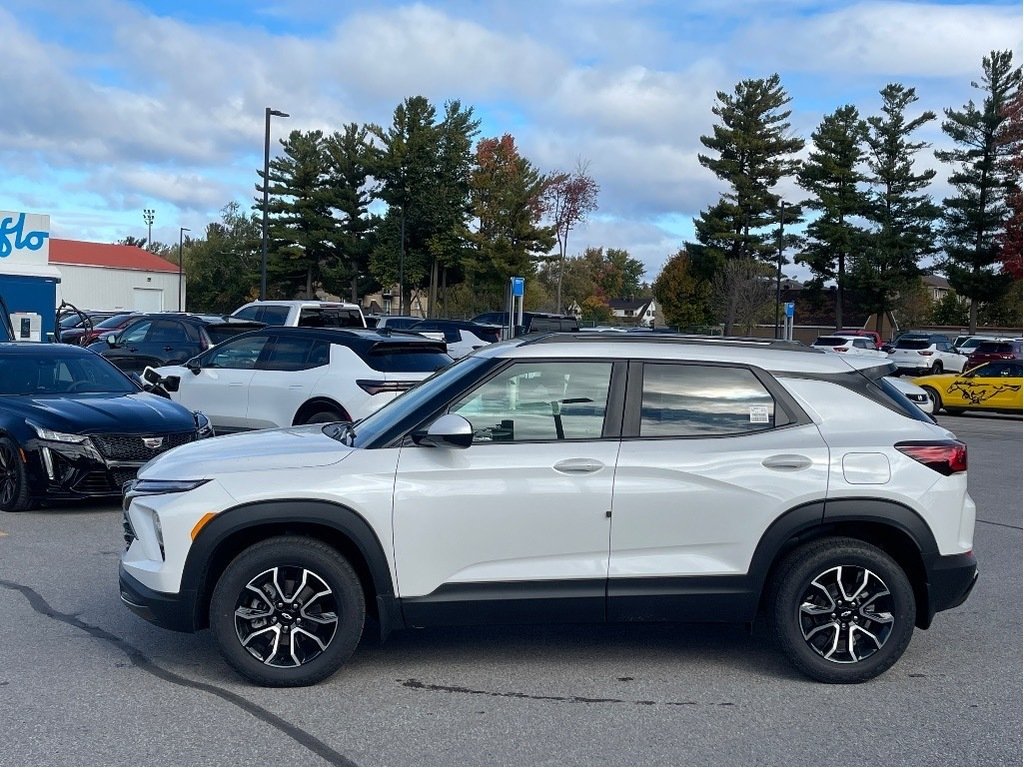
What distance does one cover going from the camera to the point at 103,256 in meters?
77.8

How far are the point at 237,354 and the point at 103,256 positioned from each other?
2740 inches

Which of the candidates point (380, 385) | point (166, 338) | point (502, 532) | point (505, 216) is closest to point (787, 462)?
point (502, 532)

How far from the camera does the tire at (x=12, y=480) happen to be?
9.70m

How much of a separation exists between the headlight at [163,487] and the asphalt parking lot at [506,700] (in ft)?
2.99

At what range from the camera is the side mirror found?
17.3ft

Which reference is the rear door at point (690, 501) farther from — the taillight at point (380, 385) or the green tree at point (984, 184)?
the green tree at point (984, 184)

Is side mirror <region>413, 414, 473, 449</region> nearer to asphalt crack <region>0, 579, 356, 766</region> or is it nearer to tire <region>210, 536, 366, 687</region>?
tire <region>210, 536, 366, 687</region>

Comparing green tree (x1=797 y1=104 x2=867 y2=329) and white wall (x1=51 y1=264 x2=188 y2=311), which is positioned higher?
green tree (x1=797 y1=104 x2=867 y2=329)

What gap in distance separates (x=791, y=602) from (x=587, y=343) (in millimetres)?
1649

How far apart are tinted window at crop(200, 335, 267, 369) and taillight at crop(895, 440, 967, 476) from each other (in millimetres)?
9078

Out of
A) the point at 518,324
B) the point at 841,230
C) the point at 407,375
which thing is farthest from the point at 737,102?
the point at 407,375

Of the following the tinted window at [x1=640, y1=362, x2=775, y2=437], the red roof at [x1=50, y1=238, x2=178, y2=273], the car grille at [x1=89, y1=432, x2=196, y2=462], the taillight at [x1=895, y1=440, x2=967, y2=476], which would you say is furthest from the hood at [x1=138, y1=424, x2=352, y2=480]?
the red roof at [x1=50, y1=238, x2=178, y2=273]

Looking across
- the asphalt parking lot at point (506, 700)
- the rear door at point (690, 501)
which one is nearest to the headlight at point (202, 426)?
the asphalt parking lot at point (506, 700)

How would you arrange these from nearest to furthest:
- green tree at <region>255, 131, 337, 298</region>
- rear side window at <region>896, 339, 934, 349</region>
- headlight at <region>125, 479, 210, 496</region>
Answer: headlight at <region>125, 479, 210, 496</region>, rear side window at <region>896, 339, 934, 349</region>, green tree at <region>255, 131, 337, 298</region>
